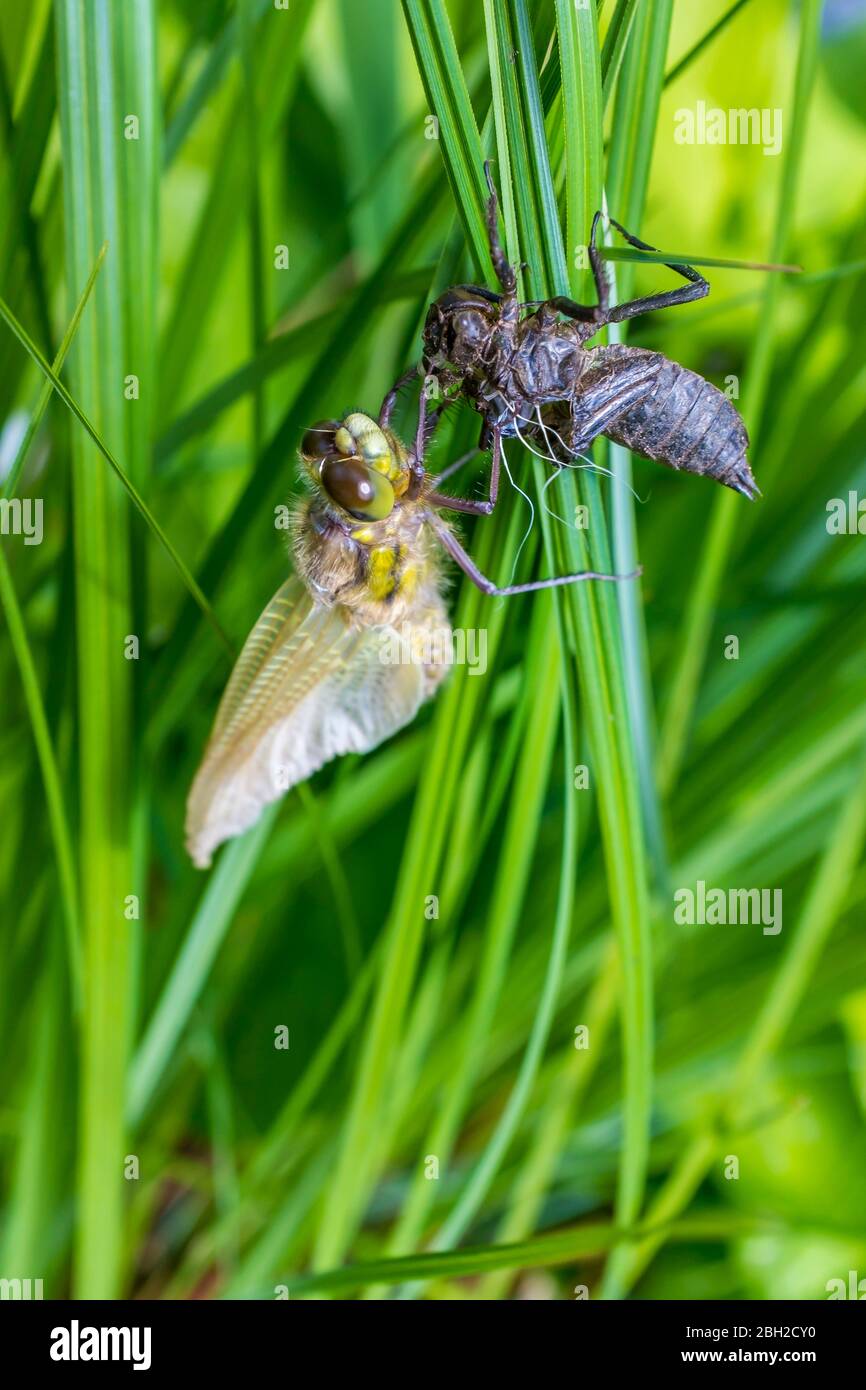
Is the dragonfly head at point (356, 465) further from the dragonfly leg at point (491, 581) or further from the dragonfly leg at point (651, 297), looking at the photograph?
the dragonfly leg at point (651, 297)

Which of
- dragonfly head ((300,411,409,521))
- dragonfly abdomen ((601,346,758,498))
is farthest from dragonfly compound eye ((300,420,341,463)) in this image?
dragonfly abdomen ((601,346,758,498))

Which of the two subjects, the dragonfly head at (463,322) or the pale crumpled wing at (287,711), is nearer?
the dragonfly head at (463,322)

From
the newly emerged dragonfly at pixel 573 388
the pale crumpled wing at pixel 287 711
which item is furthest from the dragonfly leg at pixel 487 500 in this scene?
the pale crumpled wing at pixel 287 711

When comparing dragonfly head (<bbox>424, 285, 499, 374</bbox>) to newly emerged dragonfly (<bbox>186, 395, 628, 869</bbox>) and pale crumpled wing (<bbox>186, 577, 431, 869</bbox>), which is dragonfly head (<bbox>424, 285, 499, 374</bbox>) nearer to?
newly emerged dragonfly (<bbox>186, 395, 628, 869</bbox>)

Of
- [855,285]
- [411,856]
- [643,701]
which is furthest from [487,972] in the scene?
[855,285]

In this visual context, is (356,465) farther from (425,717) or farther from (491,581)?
(425,717)
